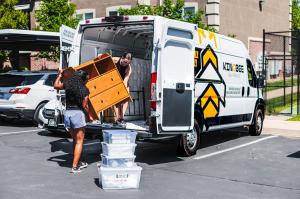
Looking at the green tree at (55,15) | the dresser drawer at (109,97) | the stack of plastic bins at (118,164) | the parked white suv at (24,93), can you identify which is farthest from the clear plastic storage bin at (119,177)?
the green tree at (55,15)

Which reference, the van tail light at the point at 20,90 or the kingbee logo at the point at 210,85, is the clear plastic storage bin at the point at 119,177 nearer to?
the kingbee logo at the point at 210,85

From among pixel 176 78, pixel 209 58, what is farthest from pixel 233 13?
pixel 176 78

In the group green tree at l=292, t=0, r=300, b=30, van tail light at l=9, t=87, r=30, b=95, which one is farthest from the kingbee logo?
green tree at l=292, t=0, r=300, b=30

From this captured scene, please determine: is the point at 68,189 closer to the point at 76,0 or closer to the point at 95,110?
the point at 95,110

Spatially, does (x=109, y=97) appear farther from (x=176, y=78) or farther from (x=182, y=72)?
(x=182, y=72)

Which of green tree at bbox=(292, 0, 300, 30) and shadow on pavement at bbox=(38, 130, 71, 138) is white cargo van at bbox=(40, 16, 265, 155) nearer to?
shadow on pavement at bbox=(38, 130, 71, 138)

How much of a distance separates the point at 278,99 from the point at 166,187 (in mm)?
16992

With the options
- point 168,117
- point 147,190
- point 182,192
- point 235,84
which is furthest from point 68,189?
point 235,84

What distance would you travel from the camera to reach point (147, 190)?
25.0ft

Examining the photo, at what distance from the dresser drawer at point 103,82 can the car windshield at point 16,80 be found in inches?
233

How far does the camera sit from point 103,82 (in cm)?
982

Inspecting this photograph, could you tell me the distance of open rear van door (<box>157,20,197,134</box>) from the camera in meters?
9.23

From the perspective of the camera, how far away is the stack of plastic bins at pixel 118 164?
7.59 m

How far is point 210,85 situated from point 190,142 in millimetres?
1440
